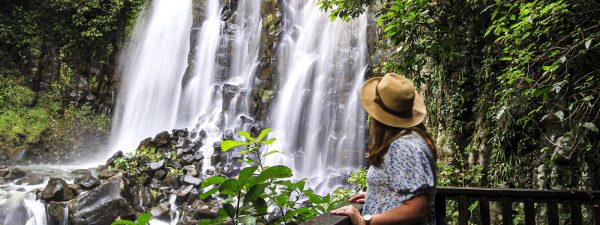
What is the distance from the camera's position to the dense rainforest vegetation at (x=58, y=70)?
16344 millimetres

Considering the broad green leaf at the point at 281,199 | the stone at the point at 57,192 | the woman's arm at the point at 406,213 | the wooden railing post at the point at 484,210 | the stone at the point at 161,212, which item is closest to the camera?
the woman's arm at the point at 406,213

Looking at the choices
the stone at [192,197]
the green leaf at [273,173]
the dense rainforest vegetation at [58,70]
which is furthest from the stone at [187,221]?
the dense rainforest vegetation at [58,70]

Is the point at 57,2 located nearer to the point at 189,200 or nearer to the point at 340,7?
the point at 189,200

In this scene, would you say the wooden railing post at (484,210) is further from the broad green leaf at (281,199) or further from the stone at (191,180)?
the stone at (191,180)

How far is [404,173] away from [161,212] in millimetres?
8859

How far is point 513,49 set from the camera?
380 centimetres

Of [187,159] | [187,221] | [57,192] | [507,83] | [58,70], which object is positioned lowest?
[187,221]

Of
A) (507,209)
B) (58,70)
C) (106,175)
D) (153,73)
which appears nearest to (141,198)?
(106,175)

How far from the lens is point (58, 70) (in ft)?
59.5

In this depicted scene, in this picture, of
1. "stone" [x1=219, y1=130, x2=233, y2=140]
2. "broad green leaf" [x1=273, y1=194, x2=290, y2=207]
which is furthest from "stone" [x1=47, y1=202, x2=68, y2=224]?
"broad green leaf" [x1=273, y1=194, x2=290, y2=207]

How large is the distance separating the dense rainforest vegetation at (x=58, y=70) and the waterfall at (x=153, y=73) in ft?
1.84

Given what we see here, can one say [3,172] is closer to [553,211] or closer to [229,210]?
[229,210]

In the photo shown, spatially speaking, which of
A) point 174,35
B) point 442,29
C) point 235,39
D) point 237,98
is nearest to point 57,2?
point 174,35

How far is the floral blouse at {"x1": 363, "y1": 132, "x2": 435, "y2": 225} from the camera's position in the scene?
1.69 meters
